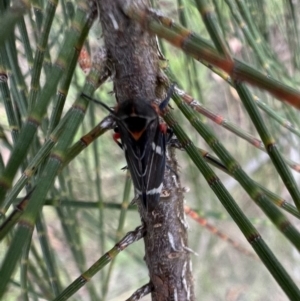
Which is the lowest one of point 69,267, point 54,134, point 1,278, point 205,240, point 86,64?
point 1,278

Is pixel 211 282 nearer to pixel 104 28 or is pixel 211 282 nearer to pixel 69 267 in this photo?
pixel 69 267

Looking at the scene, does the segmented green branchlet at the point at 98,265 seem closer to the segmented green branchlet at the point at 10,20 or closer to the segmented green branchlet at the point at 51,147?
the segmented green branchlet at the point at 51,147

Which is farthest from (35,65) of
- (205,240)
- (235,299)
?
(235,299)

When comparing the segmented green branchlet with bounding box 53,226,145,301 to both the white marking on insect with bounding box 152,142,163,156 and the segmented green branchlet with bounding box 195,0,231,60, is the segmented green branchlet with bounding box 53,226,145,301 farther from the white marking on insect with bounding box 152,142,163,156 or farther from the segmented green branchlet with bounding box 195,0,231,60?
the segmented green branchlet with bounding box 195,0,231,60

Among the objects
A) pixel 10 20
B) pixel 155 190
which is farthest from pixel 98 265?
pixel 10 20

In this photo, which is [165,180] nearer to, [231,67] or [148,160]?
[148,160]

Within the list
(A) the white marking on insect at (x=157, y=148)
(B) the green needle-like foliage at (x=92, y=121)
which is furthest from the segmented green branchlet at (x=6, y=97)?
(A) the white marking on insect at (x=157, y=148)

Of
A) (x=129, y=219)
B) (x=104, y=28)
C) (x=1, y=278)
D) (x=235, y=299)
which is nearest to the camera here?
Answer: (x=1, y=278)
